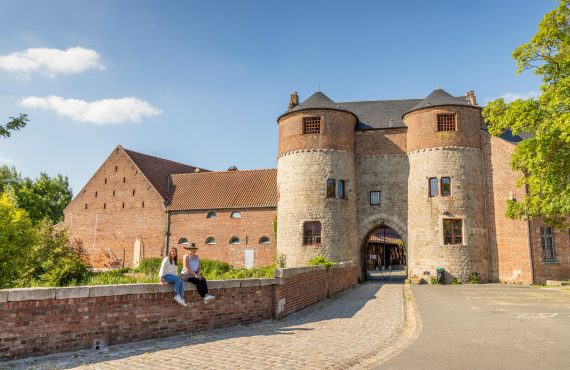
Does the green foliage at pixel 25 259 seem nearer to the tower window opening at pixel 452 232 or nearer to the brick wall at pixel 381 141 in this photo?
the brick wall at pixel 381 141

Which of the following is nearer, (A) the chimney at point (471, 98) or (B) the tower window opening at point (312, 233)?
(B) the tower window opening at point (312, 233)

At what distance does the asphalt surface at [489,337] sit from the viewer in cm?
712

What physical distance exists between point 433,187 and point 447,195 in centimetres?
95

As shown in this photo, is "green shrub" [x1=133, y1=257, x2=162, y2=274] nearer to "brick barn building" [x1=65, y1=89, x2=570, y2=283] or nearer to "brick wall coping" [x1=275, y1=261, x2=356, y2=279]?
"brick barn building" [x1=65, y1=89, x2=570, y2=283]

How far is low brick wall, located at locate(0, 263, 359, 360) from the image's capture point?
697 cm

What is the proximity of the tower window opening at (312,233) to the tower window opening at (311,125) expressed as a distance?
5740mm

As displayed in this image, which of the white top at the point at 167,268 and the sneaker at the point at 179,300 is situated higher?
the white top at the point at 167,268

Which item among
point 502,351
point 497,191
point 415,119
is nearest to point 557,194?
point 497,191

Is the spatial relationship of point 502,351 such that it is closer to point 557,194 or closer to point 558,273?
point 557,194

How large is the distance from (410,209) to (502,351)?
20.8m

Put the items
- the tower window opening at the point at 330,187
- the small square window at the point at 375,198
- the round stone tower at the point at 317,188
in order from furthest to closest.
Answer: the small square window at the point at 375,198, the tower window opening at the point at 330,187, the round stone tower at the point at 317,188

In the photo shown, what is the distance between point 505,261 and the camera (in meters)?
26.5

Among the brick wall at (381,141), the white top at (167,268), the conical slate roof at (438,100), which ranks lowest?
the white top at (167,268)

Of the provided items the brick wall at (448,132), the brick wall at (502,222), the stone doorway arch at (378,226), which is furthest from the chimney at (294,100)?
the brick wall at (502,222)
